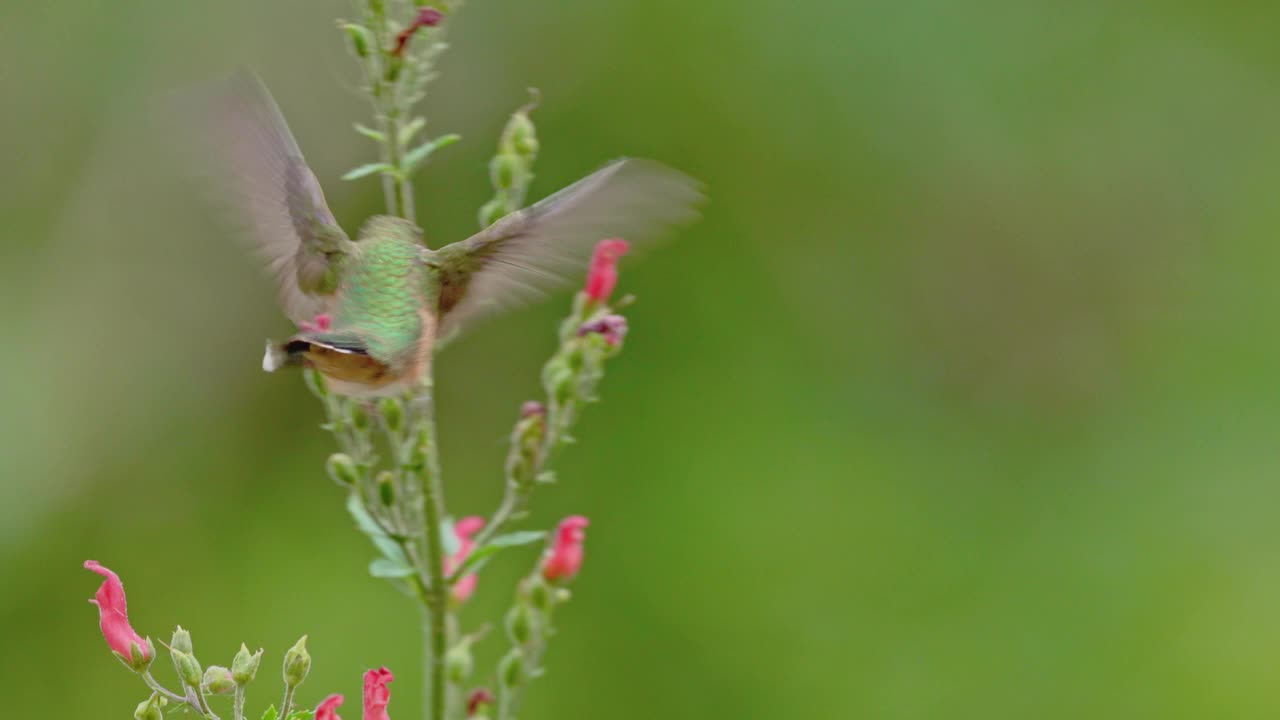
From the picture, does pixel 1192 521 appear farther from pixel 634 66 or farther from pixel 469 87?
pixel 469 87

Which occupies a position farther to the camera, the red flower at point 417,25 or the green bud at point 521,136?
the green bud at point 521,136

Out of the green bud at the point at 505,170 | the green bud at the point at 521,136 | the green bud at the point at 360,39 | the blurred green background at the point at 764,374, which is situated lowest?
the blurred green background at the point at 764,374

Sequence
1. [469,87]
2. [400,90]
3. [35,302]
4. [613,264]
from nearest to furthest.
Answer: [400,90] → [613,264] → [35,302] → [469,87]

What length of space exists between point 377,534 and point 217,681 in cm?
30

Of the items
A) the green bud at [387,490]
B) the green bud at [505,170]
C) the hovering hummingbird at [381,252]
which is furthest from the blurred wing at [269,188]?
the green bud at [387,490]

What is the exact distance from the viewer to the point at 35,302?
12.0 ft

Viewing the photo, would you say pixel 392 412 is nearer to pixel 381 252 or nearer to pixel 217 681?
pixel 381 252

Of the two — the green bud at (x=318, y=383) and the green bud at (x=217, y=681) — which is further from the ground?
the green bud at (x=318, y=383)

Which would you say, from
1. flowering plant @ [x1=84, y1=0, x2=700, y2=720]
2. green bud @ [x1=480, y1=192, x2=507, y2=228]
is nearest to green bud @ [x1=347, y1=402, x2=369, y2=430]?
flowering plant @ [x1=84, y1=0, x2=700, y2=720]

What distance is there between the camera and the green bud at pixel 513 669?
6.96 feet

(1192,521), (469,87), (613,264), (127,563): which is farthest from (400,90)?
(1192,521)

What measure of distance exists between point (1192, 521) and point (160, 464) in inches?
107

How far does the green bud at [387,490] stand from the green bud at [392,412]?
0.09 metres

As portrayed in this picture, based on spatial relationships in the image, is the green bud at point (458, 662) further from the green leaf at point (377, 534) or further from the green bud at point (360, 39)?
the green bud at point (360, 39)
